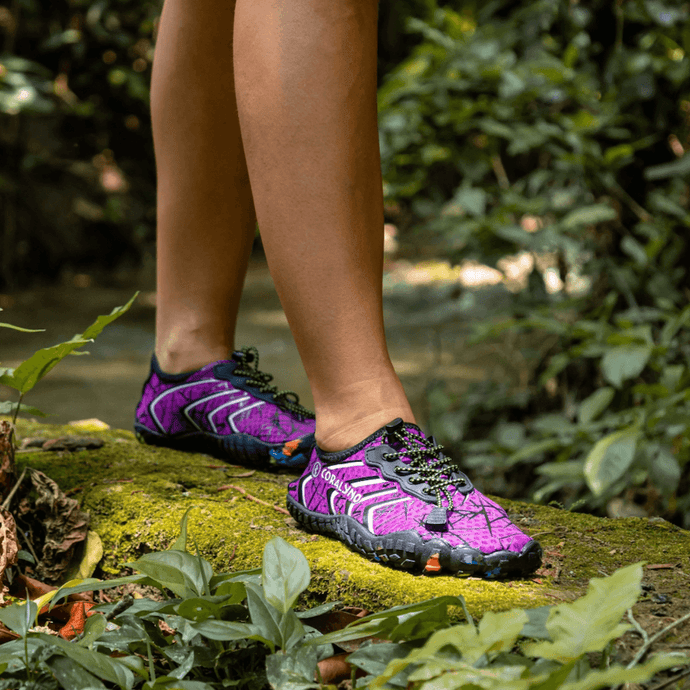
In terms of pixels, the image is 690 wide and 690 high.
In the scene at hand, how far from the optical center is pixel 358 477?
0.96m

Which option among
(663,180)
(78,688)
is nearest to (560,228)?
(663,180)

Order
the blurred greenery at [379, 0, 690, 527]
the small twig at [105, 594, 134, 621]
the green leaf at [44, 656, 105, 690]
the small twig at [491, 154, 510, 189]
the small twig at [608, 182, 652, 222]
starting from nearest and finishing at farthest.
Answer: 1. the green leaf at [44, 656, 105, 690]
2. the small twig at [105, 594, 134, 621]
3. the blurred greenery at [379, 0, 690, 527]
4. the small twig at [608, 182, 652, 222]
5. the small twig at [491, 154, 510, 189]

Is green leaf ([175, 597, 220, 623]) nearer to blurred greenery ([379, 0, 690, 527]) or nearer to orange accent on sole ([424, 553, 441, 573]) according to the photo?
orange accent on sole ([424, 553, 441, 573])

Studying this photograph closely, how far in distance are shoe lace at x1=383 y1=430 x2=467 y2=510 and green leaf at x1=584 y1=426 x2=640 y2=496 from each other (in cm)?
45

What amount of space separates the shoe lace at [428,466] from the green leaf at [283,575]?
0.81 ft

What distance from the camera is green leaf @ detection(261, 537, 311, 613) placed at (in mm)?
684

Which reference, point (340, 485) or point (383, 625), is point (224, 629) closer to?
point (383, 625)

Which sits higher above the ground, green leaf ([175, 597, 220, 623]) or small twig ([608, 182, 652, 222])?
small twig ([608, 182, 652, 222])

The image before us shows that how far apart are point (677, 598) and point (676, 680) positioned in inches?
6.8

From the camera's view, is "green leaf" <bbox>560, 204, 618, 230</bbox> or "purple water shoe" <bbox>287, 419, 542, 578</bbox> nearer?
"purple water shoe" <bbox>287, 419, 542, 578</bbox>

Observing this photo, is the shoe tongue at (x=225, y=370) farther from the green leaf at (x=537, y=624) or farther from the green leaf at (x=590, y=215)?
the green leaf at (x=590, y=215)

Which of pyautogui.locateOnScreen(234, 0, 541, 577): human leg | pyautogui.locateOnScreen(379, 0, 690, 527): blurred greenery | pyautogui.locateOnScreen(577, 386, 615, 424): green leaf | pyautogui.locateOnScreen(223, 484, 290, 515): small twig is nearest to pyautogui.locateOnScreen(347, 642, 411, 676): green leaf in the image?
pyautogui.locateOnScreen(234, 0, 541, 577): human leg

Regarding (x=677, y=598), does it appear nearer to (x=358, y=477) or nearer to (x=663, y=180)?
(x=358, y=477)

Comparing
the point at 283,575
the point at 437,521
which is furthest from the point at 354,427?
the point at 283,575
